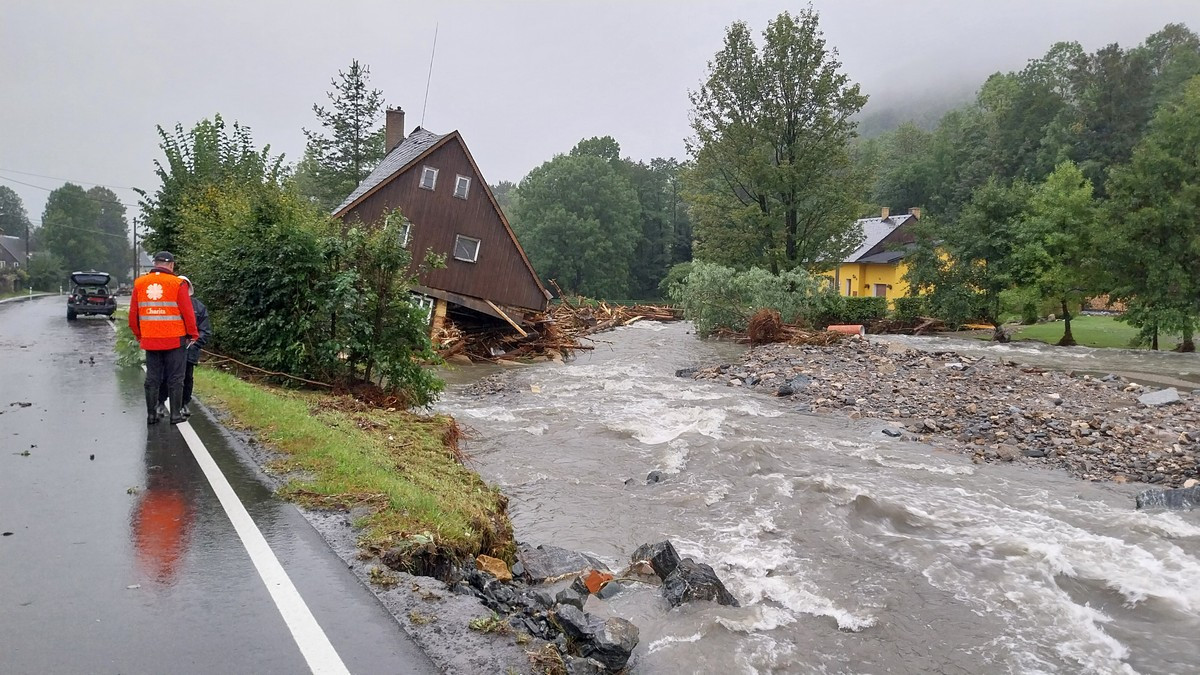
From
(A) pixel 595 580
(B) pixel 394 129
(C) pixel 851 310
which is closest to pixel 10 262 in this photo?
(B) pixel 394 129

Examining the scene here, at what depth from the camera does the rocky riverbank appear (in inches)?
516

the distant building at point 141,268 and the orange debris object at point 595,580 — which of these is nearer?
the orange debris object at point 595,580

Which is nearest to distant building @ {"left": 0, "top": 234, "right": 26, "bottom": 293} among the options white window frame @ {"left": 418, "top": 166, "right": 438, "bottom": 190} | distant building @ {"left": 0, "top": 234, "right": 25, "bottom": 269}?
distant building @ {"left": 0, "top": 234, "right": 25, "bottom": 269}

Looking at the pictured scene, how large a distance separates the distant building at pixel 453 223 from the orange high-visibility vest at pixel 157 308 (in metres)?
18.3

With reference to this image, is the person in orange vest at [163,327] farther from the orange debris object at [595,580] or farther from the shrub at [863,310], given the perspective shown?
the shrub at [863,310]

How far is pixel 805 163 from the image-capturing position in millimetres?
38062

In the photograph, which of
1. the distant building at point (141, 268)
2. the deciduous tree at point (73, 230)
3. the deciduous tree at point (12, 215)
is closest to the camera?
the distant building at point (141, 268)

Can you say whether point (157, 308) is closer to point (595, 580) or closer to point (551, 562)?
point (551, 562)

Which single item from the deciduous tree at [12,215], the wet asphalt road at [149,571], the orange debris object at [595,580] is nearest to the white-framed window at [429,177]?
the wet asphalt road at [149,571]

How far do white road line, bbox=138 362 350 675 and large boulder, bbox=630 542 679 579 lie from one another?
374 centimetres

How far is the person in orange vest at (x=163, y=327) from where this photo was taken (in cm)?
866

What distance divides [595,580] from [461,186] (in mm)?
23652

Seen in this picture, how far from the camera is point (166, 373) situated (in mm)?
8852

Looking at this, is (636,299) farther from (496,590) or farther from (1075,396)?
(496,590)
